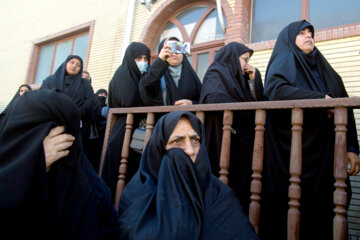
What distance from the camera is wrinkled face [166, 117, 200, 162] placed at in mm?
1879

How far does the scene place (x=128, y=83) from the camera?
3.18m

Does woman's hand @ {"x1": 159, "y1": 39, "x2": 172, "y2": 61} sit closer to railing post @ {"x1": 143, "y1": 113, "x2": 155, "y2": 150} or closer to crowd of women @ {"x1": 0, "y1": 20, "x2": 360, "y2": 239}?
crowd of women @ {"x1": 0, "y1": 20, "x2": 360, "y2": 239}

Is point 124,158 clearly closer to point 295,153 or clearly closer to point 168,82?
point 168,82

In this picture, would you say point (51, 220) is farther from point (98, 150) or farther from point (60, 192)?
point (98, 150)

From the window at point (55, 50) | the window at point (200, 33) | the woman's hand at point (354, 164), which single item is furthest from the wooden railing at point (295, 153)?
the window at point (55, 50)

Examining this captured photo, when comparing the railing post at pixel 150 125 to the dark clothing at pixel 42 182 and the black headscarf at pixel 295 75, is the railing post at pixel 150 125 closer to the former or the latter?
the dark clothing at pixel 42 182

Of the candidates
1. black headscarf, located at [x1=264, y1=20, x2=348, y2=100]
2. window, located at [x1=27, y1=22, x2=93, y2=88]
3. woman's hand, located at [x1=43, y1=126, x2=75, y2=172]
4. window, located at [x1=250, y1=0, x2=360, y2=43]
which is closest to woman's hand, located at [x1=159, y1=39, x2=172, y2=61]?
black headscarf, located at [x1=264, y1=20, x2=348, y2=100]

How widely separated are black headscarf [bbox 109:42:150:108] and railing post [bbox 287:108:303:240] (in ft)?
5.58

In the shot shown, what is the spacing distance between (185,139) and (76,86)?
250cm

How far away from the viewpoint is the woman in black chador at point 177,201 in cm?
146

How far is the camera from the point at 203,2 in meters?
5.70

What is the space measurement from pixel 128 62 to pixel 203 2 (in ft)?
9.72

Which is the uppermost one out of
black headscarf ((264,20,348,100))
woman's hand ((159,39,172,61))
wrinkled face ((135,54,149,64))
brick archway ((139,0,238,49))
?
brick archway ((139,0,238,49))

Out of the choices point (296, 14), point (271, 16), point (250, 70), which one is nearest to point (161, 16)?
point (271, 16)
